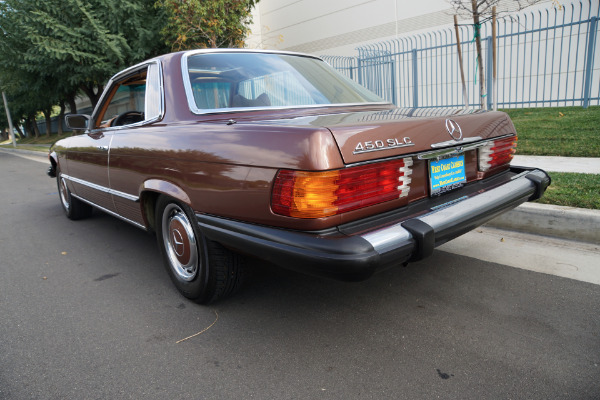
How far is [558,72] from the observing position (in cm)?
1073

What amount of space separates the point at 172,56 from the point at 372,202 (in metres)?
1.83

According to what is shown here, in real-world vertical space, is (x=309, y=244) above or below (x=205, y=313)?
above

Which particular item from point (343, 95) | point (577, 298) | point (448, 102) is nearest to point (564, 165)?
point (577, 298)

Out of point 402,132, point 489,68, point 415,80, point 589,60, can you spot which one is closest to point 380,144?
point 402,132

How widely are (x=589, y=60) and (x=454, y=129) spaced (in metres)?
9.56

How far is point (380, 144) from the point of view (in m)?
2.08

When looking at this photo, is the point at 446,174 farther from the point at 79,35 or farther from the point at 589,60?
the point at 79,35

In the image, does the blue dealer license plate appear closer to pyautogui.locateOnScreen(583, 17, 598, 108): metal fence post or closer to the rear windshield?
the rear windshield

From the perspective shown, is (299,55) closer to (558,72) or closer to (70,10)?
(558,72)

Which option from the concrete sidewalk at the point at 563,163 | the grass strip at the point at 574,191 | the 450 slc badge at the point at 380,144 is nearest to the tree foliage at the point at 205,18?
the concrete sidewalk at the point at 563,163

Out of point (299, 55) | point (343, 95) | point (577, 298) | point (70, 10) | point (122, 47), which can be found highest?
point (70, 10)

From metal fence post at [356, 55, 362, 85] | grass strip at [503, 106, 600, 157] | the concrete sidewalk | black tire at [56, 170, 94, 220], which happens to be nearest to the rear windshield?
black tire at [56, 170, 94, 220]

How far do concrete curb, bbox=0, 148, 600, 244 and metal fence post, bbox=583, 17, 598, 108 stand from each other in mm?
7709

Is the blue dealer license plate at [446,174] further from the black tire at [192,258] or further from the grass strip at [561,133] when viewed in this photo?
the grass strip at [561,133]
